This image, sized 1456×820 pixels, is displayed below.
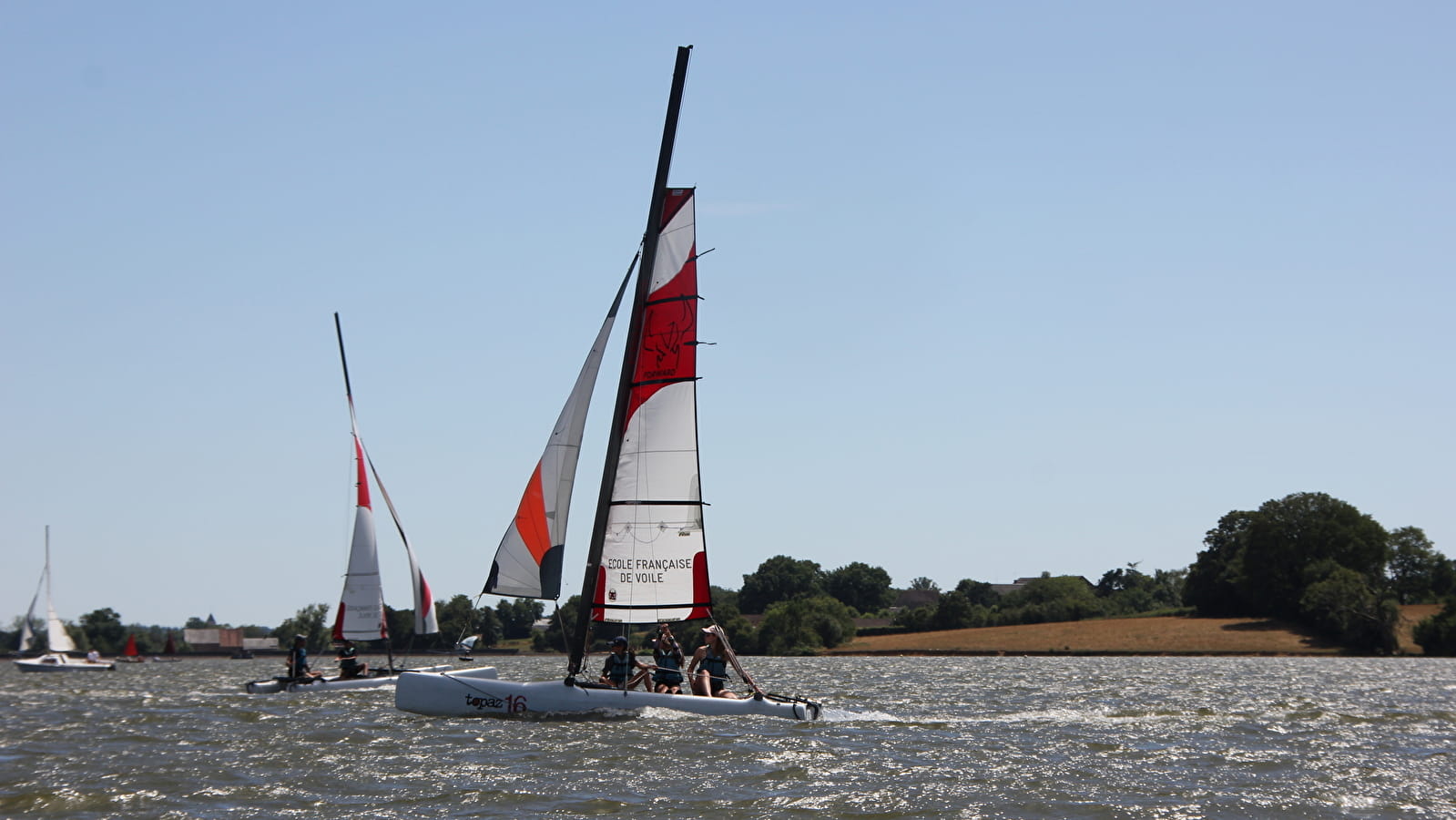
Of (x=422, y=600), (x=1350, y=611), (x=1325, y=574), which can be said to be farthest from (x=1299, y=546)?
(x=422, y=600)

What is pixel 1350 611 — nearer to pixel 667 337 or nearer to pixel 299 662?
pixel 299 662

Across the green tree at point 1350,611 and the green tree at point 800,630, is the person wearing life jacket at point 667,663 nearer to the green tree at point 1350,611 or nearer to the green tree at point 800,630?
the green tree at point 1350,611

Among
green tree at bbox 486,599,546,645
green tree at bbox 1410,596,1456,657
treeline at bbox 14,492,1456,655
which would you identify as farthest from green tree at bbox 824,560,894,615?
green tree at bbox 1410,596,1456,657

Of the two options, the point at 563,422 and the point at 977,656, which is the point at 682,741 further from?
the point at 977,656

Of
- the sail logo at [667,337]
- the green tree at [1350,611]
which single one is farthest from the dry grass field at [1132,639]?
the sail logo at [667,337]

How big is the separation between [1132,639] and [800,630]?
2328 cm

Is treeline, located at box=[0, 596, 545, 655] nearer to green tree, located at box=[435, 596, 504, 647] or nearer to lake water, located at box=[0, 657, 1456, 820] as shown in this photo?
green tree, located at box=[435, 596, 504, 647]

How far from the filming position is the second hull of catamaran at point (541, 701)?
2155 centimetres

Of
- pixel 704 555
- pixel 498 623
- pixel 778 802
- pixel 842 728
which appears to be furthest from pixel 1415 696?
pixel 498 623

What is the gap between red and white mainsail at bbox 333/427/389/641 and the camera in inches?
1449

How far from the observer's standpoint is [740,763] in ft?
55.5

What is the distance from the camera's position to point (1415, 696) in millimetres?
Answer: 33812

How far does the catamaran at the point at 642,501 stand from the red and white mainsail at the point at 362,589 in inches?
581

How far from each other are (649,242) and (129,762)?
11.5 metres
